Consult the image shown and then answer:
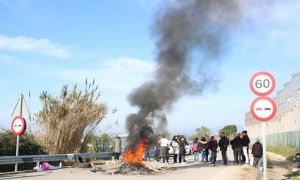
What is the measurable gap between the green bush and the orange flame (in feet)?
13.1

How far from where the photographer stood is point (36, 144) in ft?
61.8

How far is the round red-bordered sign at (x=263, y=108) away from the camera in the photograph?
10578mm

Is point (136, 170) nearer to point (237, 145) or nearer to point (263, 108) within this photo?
point (237, 145)

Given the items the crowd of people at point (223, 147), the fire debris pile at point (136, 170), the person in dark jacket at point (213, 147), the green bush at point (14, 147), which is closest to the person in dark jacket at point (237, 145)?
the crowd of people at point (223, 147)

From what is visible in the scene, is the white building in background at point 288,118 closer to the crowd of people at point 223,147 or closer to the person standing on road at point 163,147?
the crowd of people at point 223,147

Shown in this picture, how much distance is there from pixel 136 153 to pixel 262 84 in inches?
321

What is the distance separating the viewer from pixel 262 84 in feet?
35.4

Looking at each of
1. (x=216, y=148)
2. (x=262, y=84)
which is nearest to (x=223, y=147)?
(x=216, y=148)

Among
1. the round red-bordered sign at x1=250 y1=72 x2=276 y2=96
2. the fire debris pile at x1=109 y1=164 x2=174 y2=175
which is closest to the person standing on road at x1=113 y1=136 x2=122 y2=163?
the fire debris pile at x1=109 y1=164 x2=174 y2=175

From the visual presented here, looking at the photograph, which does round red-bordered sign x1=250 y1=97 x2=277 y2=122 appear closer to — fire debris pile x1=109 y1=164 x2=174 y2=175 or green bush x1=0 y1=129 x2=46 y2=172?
fire debris pile x1=109 y1=164 x2=174 y2=175

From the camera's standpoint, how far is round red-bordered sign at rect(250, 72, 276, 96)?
35.3ft

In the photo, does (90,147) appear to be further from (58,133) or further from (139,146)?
(139,146)

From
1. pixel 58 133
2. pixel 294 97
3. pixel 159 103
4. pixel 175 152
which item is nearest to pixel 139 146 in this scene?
pixel 159 103

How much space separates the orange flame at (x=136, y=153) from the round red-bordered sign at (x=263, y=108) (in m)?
7.14
